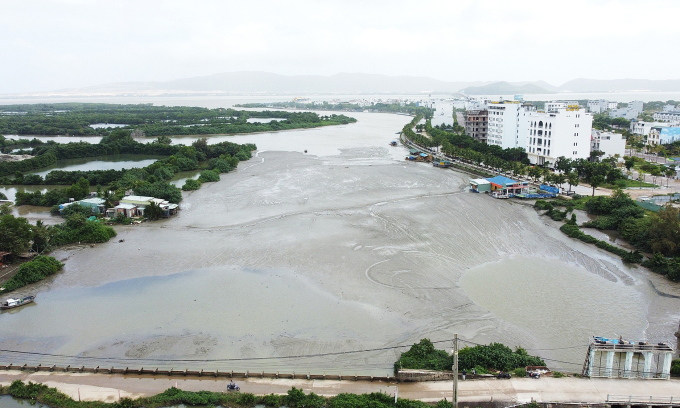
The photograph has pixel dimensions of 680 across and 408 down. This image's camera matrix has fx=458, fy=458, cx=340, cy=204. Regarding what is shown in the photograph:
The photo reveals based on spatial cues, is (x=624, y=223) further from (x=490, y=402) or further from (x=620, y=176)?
(x=490, y=402)

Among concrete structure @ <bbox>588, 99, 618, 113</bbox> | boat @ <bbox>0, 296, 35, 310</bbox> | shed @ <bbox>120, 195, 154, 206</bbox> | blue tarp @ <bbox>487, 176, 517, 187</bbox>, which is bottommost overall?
boat @ <bbox>0, 296, 35, 310</bbox>

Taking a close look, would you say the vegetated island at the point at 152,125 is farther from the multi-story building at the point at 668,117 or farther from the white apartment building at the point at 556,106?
the multi-story building at the point at 668,117

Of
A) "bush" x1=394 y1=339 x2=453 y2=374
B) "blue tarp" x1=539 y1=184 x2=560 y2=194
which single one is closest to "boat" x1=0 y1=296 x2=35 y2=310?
"bush" x1=394 y1=339 x2=453 y2=374

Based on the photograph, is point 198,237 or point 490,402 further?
point 198,237

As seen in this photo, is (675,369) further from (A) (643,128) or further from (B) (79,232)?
(A) (643,128)

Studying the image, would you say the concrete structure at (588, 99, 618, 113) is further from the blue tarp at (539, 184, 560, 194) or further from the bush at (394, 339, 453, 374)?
the bush at (394, 339, 453, 374)

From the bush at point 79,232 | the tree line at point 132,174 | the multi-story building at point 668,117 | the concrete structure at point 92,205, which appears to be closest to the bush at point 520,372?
the bush at point 79,232

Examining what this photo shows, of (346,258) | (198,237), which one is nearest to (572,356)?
(346,258)
